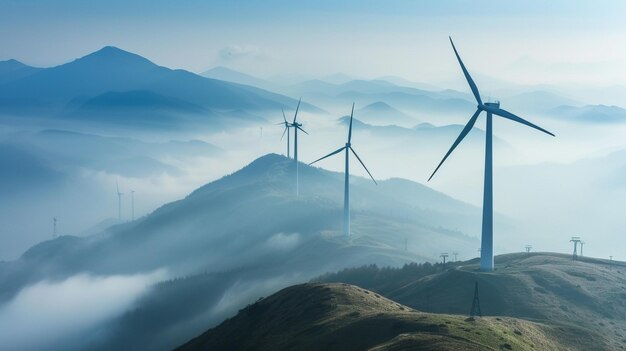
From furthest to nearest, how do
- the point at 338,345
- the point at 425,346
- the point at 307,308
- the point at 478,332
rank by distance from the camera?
the point at 307,308, the point at 338,345, the point at 478,332, the point at 425,346

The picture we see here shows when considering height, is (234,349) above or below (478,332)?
below

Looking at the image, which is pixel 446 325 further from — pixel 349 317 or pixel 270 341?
pixel 270 341

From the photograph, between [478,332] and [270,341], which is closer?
[478,332]

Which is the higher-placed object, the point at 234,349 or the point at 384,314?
the point at 384,314

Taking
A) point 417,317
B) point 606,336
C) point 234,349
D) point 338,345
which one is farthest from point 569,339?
point 234,349

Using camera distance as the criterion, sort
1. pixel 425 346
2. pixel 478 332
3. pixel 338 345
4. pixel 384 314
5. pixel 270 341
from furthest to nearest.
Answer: pixel 270 341 < pixel 384 314 < pixel 338 345 < pixel 478 332 < pixel 425 346


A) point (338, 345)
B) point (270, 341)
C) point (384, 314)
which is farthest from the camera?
point (270, 341)

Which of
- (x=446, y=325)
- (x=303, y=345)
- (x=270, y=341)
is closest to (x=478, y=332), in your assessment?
(x=446, y=325)

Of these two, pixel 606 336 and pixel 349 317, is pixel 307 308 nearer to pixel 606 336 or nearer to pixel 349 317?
pixel 349 317

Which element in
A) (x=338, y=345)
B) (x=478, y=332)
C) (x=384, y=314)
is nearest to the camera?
(x=478, y=332)
